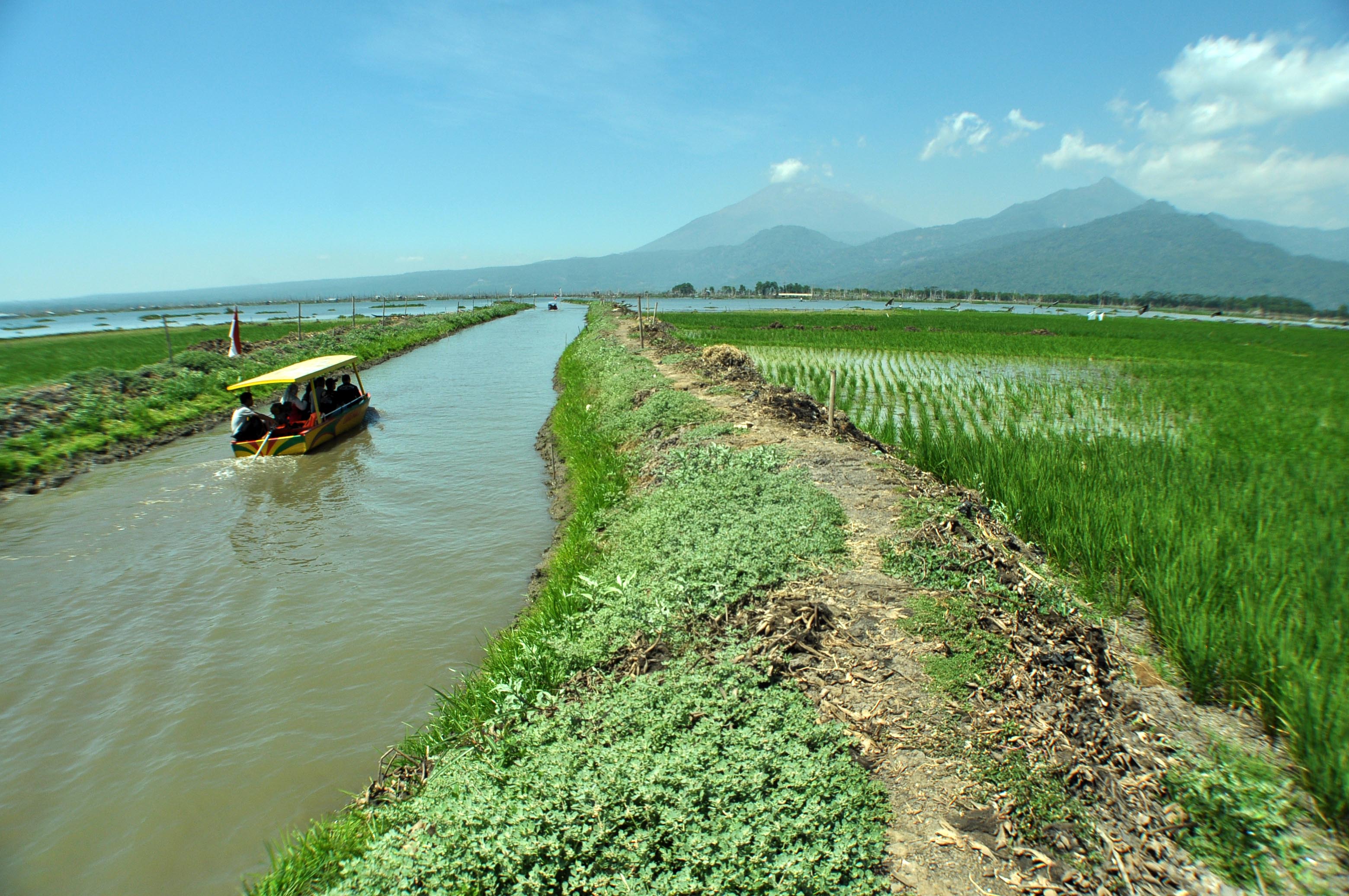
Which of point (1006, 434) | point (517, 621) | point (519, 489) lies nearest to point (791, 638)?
point (517, 621)

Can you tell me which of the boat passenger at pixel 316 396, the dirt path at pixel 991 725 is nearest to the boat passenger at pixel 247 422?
the boat passenger at pixel 316 396

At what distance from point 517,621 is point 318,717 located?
198cm

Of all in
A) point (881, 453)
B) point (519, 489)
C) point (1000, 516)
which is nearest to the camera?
point (1000, 516)

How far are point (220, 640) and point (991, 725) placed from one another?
7.38 metres

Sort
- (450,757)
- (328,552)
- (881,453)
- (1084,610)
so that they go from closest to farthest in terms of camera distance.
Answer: (450,757) < (1084,610) < (328,552) < (881,453)

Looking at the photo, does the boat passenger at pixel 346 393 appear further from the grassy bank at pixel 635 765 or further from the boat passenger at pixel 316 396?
the grassy bank at pixel 635 765

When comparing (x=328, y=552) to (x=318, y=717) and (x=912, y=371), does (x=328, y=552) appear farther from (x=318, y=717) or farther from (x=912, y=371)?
(x=912, y=371)

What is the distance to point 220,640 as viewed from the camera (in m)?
6.64

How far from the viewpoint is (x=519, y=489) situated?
11.6 metres

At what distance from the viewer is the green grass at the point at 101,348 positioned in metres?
20.5

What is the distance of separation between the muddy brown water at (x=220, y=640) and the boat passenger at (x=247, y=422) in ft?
2.04

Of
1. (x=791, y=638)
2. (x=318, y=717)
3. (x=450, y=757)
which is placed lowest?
(x=318, y=717)

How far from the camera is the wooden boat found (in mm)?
12844

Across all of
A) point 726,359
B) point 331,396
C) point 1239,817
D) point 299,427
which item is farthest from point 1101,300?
point 1239,817
